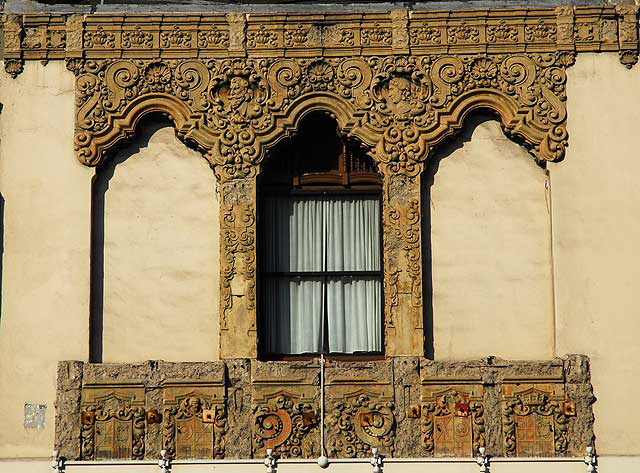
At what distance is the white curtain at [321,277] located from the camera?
20.2m

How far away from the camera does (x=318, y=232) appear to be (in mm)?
20375

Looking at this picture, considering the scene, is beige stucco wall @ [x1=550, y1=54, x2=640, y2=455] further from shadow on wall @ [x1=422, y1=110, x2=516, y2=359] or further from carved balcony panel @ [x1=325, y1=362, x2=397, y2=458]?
carved balcony panel @ [x1=325, y1=362, x2=397, y2=458]

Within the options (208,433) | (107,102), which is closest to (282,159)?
(107,102)

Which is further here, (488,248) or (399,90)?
(399,90)

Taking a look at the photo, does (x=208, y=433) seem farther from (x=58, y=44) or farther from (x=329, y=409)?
(x=58, y=44)

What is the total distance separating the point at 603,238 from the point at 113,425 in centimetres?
607

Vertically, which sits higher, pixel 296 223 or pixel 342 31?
pixel 342 31

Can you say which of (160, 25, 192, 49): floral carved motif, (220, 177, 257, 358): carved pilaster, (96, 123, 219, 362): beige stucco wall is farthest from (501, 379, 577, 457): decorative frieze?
(160, 25, 192, 49): floral carved motif

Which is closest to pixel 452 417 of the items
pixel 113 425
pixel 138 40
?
pixel 113 425

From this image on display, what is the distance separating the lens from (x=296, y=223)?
2039cm

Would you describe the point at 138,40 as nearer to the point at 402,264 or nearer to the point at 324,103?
the point at 324,103

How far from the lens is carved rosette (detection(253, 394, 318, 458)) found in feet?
63.3

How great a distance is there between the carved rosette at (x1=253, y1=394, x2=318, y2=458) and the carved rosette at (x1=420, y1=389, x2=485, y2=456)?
50.7 inches

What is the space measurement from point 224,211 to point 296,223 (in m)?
0.98
